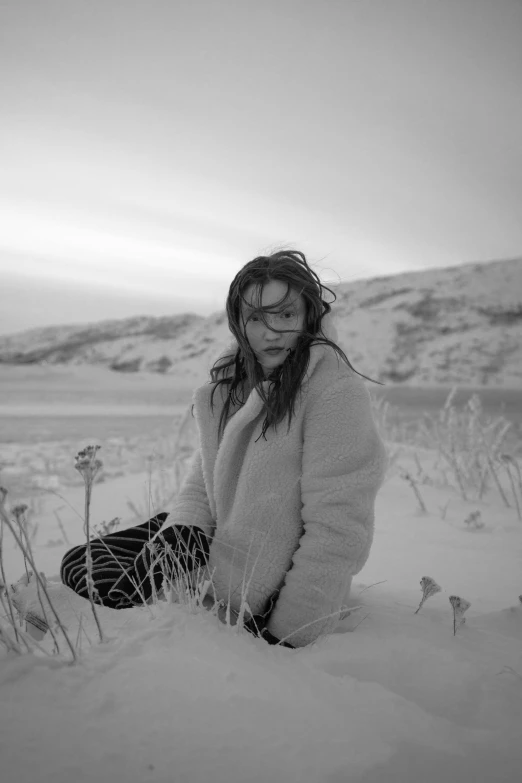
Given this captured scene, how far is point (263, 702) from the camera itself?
82cm

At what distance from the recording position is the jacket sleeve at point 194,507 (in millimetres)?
1498

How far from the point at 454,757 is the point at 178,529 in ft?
2.78

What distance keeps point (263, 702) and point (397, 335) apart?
19.4m

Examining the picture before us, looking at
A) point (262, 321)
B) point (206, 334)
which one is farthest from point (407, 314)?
point (262, 321)

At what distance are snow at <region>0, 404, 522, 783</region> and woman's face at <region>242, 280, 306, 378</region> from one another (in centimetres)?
73

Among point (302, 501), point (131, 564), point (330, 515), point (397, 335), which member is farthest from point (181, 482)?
point (397, 335)

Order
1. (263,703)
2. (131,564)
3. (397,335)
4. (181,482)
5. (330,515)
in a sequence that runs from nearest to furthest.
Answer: (263,703)
(330,515)
(131,564)
(181,482)
(397,335)

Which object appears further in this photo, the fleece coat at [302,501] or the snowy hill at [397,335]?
the snowy hill at [397,335]

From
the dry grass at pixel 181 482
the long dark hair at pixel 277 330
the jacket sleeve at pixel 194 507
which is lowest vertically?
the dry grass at pixel 181 482

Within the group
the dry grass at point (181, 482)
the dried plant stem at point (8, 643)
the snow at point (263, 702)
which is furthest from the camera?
the dry grass at point (181, 482)

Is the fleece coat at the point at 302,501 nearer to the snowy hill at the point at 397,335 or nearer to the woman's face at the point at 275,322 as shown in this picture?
the woman's face at the point at 275,322

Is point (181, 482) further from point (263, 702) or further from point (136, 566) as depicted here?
point (263, 702)

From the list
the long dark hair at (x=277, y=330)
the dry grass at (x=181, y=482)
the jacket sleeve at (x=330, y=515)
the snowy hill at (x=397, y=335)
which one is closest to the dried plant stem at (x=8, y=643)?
the dry grass at (x=181, y=482)

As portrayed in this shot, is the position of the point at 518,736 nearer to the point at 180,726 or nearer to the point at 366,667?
the point at 366,667
